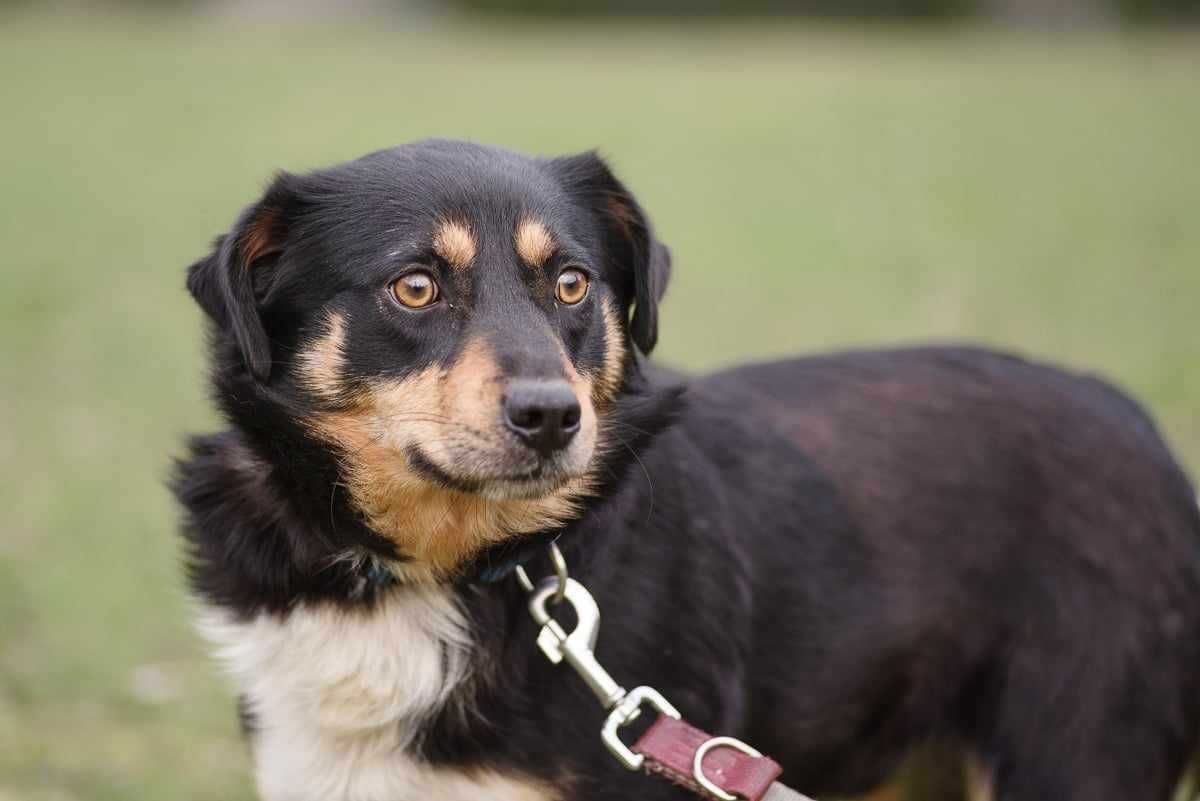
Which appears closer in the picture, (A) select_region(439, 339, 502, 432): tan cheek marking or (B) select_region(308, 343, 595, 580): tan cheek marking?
(A) select_region(439, 339, 502, 432): tan cheek marking

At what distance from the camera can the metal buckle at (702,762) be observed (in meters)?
3.07

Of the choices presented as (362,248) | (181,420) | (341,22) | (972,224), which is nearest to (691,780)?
(362,248)

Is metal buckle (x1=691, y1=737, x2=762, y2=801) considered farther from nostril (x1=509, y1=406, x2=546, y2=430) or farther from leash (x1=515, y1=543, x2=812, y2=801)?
nostril (x1=509, y1=406, x2=546, y2=430)

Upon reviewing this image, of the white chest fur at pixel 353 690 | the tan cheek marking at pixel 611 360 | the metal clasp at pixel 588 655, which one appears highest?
the tan cheek marking at pixel 611 360

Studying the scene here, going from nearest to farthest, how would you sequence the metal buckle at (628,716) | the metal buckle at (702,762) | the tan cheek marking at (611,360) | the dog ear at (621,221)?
1. the metal buckle at (702,762)
2. the metal buckle at (628,716)
3. the tan cheek marking at (611,360)
4. the dog ear at (621,221)

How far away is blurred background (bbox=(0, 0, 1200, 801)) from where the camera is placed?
616cm

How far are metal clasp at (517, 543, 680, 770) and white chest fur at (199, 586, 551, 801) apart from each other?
236 mm

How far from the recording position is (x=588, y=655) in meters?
3.23

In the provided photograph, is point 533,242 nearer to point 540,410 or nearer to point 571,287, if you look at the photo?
point 571,287

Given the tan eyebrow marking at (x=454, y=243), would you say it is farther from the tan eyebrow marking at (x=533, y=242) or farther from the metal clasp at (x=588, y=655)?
the metal clasp at (x=588, y=655)

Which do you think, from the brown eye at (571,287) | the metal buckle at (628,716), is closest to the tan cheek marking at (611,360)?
the brown eye at (571,287)

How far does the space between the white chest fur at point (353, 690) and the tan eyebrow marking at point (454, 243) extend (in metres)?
0.81

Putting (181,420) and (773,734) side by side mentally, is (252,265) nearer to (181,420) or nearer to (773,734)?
(773,734)

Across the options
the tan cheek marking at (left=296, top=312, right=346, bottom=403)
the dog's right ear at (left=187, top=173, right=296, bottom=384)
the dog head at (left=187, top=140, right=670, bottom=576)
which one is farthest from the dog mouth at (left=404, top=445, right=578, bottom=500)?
the dog's right ear at (left=187, top=173, right=296, bottom=384)
